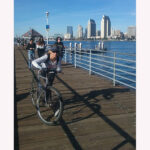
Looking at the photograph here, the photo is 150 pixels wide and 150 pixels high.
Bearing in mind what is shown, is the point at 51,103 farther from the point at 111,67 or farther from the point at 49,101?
the point at 111,67

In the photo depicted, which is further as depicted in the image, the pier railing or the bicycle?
the pier railing

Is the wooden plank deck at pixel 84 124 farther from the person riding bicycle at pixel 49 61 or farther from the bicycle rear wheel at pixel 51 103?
the person riding bicycle at pixel 49 61

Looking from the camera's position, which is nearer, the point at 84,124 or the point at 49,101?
the point at 84,124

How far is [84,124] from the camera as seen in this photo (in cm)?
451

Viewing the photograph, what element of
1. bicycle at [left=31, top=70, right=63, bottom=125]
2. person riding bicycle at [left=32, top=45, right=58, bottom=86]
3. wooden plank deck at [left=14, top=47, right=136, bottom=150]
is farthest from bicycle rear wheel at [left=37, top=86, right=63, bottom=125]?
person riding bicycle at [left=32, top=45, right=58, bottom=86]

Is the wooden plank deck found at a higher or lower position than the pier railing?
lower

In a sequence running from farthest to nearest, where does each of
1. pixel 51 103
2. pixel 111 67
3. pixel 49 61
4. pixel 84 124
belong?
pixel 111 67, pixel 49 61, pixel 51 103, pixel 84 124

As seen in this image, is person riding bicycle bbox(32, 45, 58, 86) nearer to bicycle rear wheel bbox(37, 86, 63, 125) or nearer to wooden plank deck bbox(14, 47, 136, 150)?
bicycle rear wheel bbox(37, 86, 63, 125)

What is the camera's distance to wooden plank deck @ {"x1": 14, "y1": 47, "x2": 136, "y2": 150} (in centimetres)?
364

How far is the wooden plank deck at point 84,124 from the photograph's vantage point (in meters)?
3.64

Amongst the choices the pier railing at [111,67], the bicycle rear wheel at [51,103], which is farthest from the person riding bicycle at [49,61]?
the pier railing at [111,67]

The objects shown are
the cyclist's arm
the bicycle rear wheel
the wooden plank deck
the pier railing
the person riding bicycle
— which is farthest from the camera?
the pier railing

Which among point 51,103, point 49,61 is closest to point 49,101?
point 51,103
